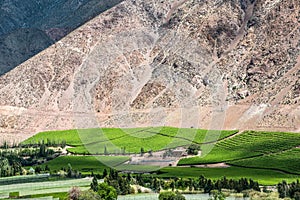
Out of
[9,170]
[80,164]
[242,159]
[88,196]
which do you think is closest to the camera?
[88,196]

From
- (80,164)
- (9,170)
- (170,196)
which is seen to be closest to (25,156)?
(80,164)

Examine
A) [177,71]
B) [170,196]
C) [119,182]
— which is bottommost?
[170,196]

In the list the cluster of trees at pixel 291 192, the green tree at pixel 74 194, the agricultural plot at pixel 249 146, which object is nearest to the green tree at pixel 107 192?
the green tree at pixel 74 194

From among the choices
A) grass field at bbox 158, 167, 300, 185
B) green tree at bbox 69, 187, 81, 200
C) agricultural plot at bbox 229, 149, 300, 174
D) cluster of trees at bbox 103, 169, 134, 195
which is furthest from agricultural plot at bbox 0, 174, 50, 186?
agricultural plot at bbox 229, 149, 300, 174

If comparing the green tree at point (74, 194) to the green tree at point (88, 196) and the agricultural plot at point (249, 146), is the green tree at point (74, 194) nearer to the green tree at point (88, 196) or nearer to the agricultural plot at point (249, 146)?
the green tree at point (88, 196)

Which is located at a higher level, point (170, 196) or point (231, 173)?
point (231, 173)

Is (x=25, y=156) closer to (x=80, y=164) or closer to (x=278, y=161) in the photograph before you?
(x=80, y=164)
